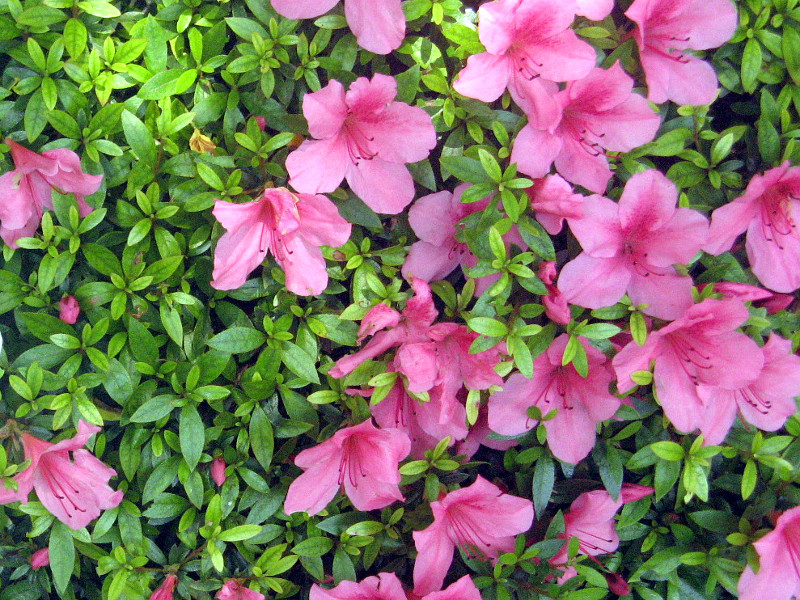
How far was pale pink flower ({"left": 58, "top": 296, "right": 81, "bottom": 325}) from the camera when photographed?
141 centimetres

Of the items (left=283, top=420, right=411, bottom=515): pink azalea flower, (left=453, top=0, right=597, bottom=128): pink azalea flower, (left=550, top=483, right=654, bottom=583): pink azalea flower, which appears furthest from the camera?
(left=550, top=483, right=654, bottom=583): pink azalea flower

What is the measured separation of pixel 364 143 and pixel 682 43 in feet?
2.07

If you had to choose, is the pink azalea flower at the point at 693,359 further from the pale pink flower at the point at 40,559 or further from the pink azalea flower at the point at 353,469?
the pale pink flower at the point at 40,559

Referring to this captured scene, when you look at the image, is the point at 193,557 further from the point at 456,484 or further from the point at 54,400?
the point at 456,484

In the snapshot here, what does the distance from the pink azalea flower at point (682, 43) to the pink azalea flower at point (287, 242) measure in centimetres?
65

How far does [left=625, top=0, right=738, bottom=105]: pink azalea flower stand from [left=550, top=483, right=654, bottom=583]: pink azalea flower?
0.78 meters

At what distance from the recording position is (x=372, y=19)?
132cm

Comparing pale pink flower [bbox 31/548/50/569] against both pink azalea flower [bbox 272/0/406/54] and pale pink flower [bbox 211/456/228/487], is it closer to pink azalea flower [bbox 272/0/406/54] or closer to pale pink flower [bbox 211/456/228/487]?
pale pink flower [bbox 211/456/228/487]

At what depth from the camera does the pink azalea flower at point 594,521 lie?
147 centimetres

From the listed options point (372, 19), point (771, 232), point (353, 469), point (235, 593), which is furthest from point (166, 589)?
point (771, 232)

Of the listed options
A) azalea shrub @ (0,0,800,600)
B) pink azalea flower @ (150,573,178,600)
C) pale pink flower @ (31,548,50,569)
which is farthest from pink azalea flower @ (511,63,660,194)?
pale pink flower @ (31,548,50,569)

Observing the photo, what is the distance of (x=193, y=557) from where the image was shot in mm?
1490

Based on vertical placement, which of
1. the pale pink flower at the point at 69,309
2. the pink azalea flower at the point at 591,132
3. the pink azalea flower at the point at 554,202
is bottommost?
the pale pink flower at the point at 69,309

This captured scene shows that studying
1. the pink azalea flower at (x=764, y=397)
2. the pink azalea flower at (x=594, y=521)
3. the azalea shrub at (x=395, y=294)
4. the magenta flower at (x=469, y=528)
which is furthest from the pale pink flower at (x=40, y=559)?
the pink azalea flower at (x=764, y=397)
